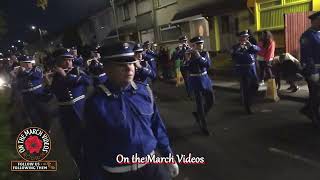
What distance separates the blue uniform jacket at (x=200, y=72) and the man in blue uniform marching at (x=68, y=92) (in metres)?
2.56

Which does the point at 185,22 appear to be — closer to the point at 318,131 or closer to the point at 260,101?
the point at 260,101

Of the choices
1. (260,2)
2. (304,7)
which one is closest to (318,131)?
(304,7)

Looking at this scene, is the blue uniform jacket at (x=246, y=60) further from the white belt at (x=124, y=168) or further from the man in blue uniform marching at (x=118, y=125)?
the white belt at (x=124, y=168)

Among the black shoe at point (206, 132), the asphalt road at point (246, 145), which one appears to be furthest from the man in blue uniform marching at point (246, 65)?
the black shoe at point (206, 132)

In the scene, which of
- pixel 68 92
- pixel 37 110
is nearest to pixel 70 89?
pixel 68 92

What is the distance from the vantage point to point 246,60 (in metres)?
9.52

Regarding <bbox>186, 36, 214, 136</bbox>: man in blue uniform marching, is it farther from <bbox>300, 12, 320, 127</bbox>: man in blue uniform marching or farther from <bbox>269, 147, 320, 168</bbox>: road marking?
<bbox>300, 12, 320, 127</bbox>: man in blue uniform marching

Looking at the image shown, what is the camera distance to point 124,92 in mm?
3246

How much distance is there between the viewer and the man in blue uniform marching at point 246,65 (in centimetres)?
945

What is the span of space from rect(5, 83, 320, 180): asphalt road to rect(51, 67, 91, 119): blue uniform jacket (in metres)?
1.28

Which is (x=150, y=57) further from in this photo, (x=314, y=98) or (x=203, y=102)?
(x=314, y=98)

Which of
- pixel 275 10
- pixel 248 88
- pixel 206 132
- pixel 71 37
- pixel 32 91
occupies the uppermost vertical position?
pixel 275 10

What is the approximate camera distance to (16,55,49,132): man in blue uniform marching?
27.6ft

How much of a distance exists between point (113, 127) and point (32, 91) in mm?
6170
